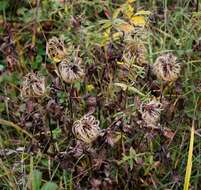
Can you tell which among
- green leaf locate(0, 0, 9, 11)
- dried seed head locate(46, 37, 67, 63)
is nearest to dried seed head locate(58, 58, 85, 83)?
dried seed head locate(46, 37, 67, 63)

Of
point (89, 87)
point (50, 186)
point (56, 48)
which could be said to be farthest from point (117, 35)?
point (50, 186)

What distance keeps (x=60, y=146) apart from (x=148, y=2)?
857 mm

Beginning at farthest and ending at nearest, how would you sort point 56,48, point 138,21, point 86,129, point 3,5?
point 3,5
point 138,21
point 56,48
point 86,129

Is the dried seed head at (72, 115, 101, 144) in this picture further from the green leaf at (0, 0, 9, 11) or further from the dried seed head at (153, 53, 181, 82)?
the green leaf at (0, 0, 9, 11)

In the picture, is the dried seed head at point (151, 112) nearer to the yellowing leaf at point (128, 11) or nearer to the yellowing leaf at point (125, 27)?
the yellowing leaf at point (125, 27)

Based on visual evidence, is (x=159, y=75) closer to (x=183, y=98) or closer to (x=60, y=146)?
(x=183, y=98)

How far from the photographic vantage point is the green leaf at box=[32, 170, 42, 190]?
1.91 m

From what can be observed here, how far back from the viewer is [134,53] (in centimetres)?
189

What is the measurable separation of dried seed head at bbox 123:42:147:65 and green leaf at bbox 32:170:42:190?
0.46 meters

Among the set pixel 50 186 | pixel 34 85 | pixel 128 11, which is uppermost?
pixel 128 11

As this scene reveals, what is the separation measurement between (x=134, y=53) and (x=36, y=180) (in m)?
0.50

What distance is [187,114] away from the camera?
2098 millimetres

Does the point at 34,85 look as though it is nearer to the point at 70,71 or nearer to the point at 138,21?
→ the point at 70,71

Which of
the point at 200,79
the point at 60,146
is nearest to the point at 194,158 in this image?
the point at 200,79
